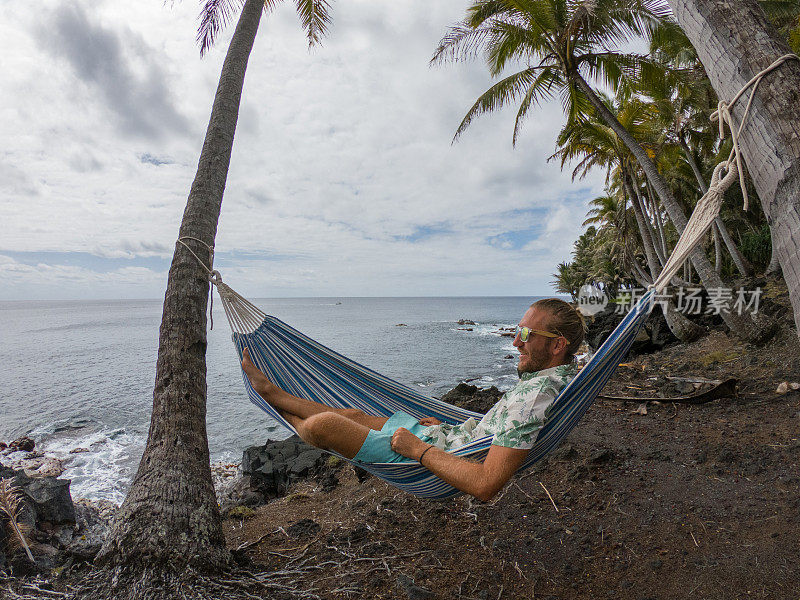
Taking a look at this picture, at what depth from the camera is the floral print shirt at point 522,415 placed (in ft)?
4.24

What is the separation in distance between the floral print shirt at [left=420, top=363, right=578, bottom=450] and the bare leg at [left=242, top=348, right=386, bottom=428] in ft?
1.31

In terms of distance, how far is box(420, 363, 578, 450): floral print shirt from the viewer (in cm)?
129

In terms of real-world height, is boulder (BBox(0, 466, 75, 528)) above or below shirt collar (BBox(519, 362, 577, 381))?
below

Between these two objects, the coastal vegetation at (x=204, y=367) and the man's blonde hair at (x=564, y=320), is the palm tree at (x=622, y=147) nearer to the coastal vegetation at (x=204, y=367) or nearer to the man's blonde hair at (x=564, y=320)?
the coastal vegetation at (x=204, y=367)

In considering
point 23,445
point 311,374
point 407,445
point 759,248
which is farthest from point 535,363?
point 759,248

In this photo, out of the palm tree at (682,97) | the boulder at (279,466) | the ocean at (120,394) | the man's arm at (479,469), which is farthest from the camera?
the palm tree at (682,97)

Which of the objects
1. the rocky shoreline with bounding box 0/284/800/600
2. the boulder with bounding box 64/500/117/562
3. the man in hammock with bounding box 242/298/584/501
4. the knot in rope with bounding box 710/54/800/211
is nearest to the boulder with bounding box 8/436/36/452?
the boulder with bounding box 64/500/117/562

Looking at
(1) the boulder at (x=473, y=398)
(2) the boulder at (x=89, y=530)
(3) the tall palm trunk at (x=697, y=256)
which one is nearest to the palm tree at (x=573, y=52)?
(3) the tall palm trunk at (x=697, y=256)

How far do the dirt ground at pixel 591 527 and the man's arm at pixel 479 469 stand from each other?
1.90ft

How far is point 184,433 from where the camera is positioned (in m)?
1.82

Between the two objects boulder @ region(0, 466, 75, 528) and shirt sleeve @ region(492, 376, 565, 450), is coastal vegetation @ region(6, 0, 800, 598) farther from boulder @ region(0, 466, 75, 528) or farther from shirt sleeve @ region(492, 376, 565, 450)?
boulder @ region(0, 466, 75, 528)

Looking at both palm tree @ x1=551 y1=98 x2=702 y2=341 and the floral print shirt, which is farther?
palm tree @ x1=551 y1=98 x2=702 y2=341

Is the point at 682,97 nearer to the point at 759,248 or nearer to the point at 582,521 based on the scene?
the point at 759,248

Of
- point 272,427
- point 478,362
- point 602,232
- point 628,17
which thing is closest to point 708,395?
point 628,17
